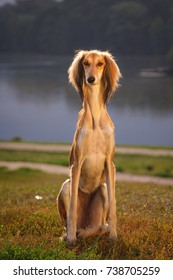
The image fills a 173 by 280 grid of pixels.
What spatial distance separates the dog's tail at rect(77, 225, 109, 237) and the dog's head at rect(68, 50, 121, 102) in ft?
4.38

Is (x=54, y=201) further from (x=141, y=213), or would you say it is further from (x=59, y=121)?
(x=59, y=121)

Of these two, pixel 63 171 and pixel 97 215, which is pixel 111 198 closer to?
pixel 97 215

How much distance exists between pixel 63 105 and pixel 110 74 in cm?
5526

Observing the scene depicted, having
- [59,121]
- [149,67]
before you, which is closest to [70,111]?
[59,121]

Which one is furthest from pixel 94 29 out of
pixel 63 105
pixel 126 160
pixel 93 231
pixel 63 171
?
pixel 93 231

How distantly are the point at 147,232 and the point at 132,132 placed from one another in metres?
37.2

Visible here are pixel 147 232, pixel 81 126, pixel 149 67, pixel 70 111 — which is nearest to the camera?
pixel 81 126

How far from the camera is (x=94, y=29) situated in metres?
58.8

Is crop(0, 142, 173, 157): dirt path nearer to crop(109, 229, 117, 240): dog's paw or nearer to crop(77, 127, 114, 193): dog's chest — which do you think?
crop(109, 229, 117, 240): dog's paw

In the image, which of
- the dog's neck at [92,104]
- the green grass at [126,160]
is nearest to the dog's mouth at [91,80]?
the dog's neck at [92,104]

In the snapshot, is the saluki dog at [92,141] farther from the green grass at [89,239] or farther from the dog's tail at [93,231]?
the green grass at [89,239]

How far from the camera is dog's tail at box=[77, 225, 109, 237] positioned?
6029 mm

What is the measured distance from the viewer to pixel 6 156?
80.1ft

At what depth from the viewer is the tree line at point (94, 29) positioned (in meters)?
56.2
